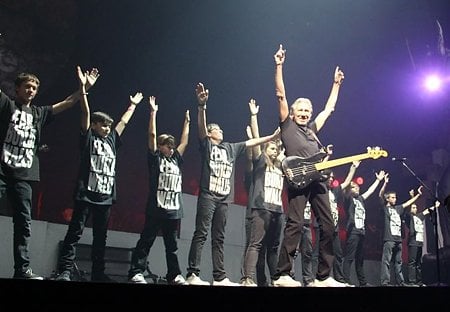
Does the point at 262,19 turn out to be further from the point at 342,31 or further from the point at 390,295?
the point at 390,295

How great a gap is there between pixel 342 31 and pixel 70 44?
15.1 ft

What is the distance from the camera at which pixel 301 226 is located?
12.5ft

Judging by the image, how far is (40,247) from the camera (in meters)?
4.75

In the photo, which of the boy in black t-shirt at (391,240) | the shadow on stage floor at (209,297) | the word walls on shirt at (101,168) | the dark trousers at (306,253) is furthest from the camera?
the boy in black t-shirt at (391,240)

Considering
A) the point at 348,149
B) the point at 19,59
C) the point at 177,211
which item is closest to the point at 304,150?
the point at 177,211

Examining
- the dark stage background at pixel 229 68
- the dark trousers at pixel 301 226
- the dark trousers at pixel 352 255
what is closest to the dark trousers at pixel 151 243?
the dark trousers at pixel 301 226

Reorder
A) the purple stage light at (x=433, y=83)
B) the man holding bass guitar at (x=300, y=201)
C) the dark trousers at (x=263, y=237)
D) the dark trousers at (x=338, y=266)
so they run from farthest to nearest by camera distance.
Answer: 1. the purple stage light at (x=433, y=83)
2. the dark trousers at (x=338, y=266)
3. the dark trousers at (x=263, y=237)
4. the man holding bass guitar at (x=300, y=201)

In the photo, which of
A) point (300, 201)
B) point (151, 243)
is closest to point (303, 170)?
point (300, 201)

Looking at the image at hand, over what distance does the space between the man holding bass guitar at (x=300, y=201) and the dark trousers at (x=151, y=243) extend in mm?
1065

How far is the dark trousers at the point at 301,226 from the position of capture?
12.3ft

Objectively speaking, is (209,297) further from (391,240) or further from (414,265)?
(414,265)

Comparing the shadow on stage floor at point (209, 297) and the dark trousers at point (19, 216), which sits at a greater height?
the dark trousers at point (19, 216)

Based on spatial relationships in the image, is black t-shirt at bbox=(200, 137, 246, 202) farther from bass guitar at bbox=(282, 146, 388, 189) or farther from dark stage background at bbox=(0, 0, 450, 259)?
dark stage background at bbox=(0, 0, 450, 259)

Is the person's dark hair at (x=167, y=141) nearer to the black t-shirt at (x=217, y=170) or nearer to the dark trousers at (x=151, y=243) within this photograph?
the black t-shirt at (x=217, y=170)
